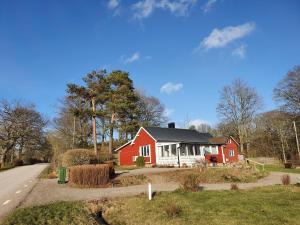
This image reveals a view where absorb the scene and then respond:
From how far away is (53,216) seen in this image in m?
8.57

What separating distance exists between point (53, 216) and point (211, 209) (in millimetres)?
4992

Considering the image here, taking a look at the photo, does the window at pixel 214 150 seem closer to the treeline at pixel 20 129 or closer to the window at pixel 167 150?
the window at pixel 167 150

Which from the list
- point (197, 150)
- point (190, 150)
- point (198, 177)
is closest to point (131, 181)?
point (198, 177)

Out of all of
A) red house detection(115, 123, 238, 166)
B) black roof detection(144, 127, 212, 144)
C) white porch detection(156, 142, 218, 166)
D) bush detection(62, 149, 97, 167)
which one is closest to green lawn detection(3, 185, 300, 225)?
bush detection(62, 149, 97, 167)

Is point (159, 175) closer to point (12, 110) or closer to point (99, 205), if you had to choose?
point (99, 205)

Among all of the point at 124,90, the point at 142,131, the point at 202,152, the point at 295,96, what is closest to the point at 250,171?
the point at 202,152

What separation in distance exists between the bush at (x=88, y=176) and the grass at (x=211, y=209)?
5.09 m

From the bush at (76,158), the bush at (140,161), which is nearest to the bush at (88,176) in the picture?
the bush at (76,158)

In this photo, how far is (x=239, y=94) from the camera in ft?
157

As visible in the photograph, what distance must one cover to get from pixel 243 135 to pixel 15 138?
3988cm

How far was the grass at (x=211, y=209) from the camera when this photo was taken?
809 centimetres

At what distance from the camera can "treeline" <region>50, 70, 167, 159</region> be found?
1665 inches

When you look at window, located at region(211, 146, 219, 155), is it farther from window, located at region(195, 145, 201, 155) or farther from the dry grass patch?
the dry grass patch

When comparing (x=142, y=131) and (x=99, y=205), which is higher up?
(x=142, y=131)
